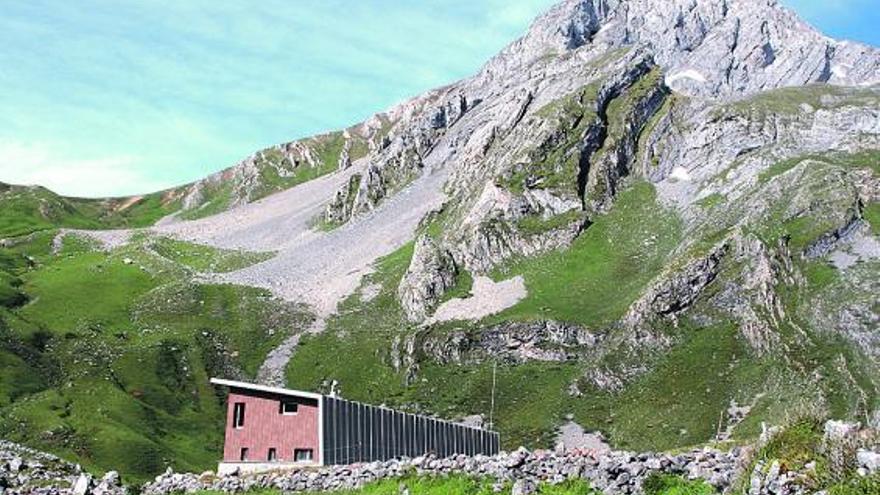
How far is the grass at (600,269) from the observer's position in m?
160

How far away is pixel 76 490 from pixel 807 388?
108 meters

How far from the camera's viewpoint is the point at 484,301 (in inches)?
6821

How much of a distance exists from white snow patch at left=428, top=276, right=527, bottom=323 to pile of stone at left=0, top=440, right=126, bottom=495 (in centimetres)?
12072

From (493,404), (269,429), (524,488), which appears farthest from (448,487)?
(493,404)

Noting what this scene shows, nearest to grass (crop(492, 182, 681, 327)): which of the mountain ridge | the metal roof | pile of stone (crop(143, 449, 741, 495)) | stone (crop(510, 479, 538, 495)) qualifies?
the mountain ridge

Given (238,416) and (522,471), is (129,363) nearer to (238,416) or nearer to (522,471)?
(238,416)

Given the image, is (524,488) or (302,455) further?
(302,455)

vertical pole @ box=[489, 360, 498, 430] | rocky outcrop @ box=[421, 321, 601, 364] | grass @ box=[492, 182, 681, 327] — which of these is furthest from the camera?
grass @ box=[492, 182, 681, 327]

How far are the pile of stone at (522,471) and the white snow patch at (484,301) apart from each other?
126m

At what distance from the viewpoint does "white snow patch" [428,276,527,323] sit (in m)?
168

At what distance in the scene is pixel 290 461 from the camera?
193 feet

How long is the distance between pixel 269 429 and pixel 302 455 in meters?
3.51

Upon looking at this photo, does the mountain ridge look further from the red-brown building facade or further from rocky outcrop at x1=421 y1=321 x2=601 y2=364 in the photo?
the red-brown building facade

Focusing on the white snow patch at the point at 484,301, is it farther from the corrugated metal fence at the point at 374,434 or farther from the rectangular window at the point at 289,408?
the rectangular window at the point at 289,408
